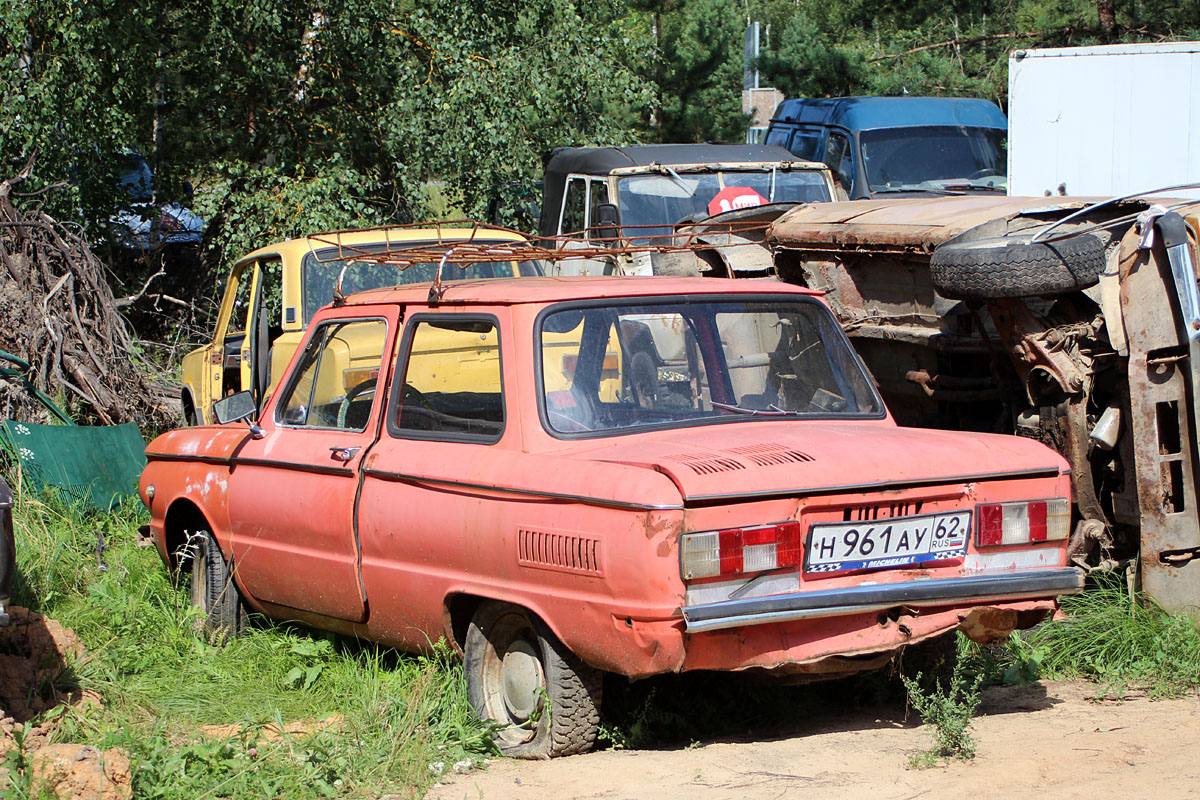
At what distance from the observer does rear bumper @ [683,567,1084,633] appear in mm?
3664

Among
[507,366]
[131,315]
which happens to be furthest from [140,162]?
[507,366]

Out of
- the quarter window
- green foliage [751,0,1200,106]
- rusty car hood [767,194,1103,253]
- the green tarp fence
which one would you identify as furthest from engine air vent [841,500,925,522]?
green foliage [751,0,1200,106]

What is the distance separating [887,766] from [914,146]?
10395mm

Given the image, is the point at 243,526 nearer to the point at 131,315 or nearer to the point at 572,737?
the point at 572,737

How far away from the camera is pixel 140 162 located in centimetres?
1357

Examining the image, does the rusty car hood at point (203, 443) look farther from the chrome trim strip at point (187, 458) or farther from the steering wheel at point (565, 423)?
the steering wheel at point (565, 423)

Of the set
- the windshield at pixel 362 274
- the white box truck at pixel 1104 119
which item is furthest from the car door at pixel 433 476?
the white box truck at pixel 1104 119

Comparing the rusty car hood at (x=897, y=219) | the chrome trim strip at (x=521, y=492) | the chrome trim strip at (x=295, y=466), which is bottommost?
the chrome trim strip at (x=295, y=466)

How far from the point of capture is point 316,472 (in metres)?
4.96

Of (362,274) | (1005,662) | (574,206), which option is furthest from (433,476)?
(574,206)

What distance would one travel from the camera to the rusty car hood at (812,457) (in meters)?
3.75

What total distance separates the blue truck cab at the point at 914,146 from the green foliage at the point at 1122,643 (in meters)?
7.73

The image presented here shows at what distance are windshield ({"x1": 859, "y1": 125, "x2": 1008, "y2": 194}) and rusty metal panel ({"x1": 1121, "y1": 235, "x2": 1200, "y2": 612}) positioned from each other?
7680 mm

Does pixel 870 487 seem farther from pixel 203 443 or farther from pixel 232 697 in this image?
pixel 203 443
